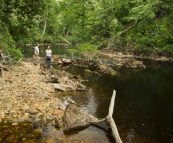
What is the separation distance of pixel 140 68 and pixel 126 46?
13998 mm

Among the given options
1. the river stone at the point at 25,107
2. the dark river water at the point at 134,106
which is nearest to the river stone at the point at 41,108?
the river stone at the point at 25,107

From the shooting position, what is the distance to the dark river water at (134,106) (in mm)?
7920

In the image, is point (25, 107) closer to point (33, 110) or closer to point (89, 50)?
point (33, 110)

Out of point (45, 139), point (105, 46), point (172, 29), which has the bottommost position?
point (45, 139)

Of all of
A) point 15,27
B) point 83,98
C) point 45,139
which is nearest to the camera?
point 45,139

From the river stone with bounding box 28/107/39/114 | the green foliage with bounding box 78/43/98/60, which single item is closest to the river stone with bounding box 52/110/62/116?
the river stone with bounding box 28/107/39/114

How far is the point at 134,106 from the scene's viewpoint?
444 inches

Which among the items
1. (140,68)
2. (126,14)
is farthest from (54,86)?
(126,14)

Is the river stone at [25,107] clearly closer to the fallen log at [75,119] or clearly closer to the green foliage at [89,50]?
the fallen log at [75,119]

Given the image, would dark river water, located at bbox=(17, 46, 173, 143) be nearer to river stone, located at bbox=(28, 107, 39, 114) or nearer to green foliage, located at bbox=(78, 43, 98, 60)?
river stone, located at bbox=(28, 107, 39, 114)

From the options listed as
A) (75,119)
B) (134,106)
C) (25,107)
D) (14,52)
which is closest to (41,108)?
(25,107)

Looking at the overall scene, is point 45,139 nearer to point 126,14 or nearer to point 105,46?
point 105,46

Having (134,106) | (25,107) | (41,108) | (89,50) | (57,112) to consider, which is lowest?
(134,106)

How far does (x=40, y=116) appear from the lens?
848 centimetres
